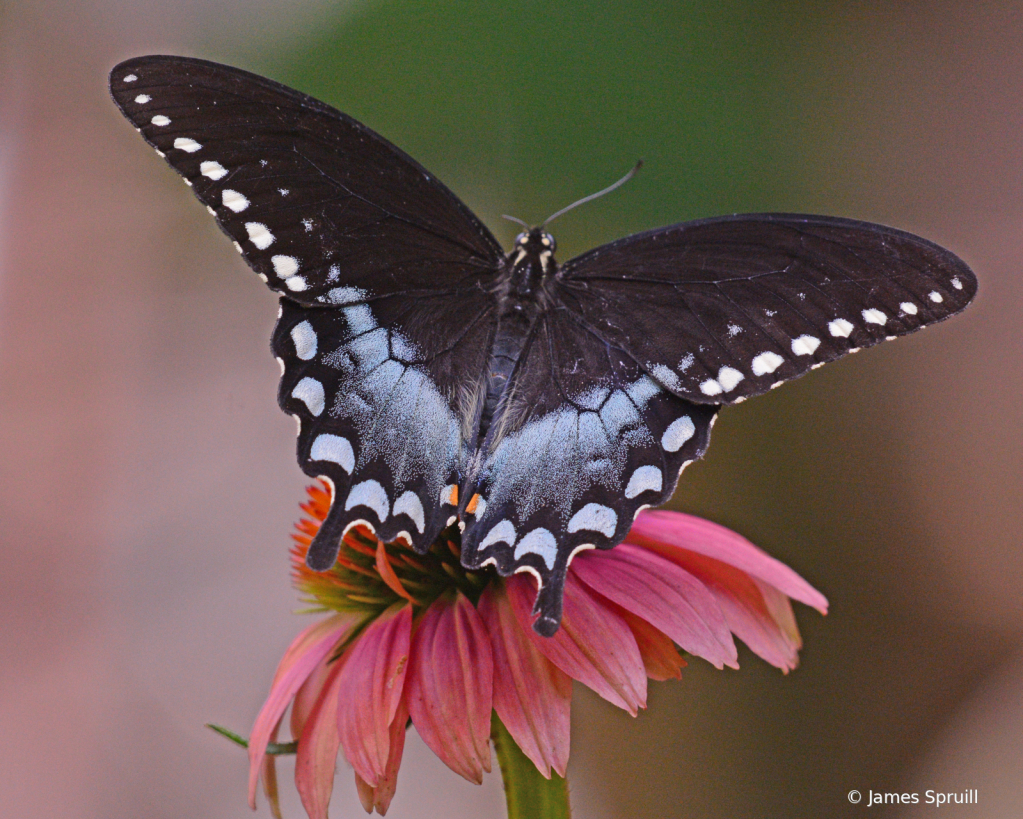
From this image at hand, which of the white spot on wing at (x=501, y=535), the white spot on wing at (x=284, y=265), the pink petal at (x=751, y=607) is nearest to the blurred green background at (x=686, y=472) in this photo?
the pink petal at (x=751, y=607)

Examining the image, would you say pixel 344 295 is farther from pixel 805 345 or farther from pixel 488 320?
pixel 805 345

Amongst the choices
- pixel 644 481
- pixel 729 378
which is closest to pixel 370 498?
pixel 644 481

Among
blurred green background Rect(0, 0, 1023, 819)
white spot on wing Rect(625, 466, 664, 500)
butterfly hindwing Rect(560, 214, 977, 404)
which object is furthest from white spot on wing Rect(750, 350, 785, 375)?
blurred green background Rect(0, 0, 1023, 819)

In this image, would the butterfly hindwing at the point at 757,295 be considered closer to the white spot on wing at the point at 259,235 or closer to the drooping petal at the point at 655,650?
the drooping petal at the point at 655,650

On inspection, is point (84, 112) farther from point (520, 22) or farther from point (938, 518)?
point (938, 518)

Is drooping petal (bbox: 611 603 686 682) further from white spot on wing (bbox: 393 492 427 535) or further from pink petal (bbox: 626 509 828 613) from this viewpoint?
white spot on wing (bbox: 393 492 427 535)

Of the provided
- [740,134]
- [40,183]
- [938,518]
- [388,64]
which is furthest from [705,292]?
[40,183]
